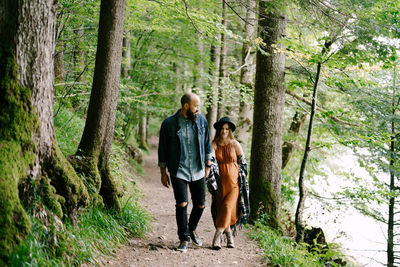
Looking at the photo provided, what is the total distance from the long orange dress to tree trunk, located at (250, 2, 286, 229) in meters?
1.67

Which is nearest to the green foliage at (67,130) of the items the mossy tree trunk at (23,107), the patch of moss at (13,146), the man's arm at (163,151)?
the man's arm at (163,151)

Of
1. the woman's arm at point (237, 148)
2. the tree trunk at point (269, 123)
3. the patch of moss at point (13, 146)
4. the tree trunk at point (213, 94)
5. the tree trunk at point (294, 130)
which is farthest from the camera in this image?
the tree trunk at point (213, 94)

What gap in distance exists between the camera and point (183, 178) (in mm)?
4691

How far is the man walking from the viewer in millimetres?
4719

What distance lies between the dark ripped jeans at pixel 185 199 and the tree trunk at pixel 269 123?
2.44 metres

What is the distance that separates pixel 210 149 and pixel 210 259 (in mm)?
1651

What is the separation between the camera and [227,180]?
217 inches

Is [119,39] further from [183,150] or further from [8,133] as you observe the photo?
[8,133]

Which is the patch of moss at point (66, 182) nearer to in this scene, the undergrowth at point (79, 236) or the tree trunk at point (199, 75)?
the undergrowth at point (79, 236)

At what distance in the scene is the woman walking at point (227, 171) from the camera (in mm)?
5473

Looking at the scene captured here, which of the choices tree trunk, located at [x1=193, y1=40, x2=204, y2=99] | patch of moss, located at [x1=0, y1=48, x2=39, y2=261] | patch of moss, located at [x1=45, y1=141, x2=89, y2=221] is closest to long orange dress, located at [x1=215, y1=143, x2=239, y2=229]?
patch of moss, located at [x1=45, y1=141, x2=89, y2=221]

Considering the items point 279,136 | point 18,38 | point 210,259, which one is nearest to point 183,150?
point 210,259

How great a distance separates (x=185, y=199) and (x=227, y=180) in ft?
3.42

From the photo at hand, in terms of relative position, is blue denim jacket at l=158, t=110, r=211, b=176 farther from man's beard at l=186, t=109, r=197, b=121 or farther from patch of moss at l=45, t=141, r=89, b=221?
patch of moss at l=45, t=141, r=89, b=221
